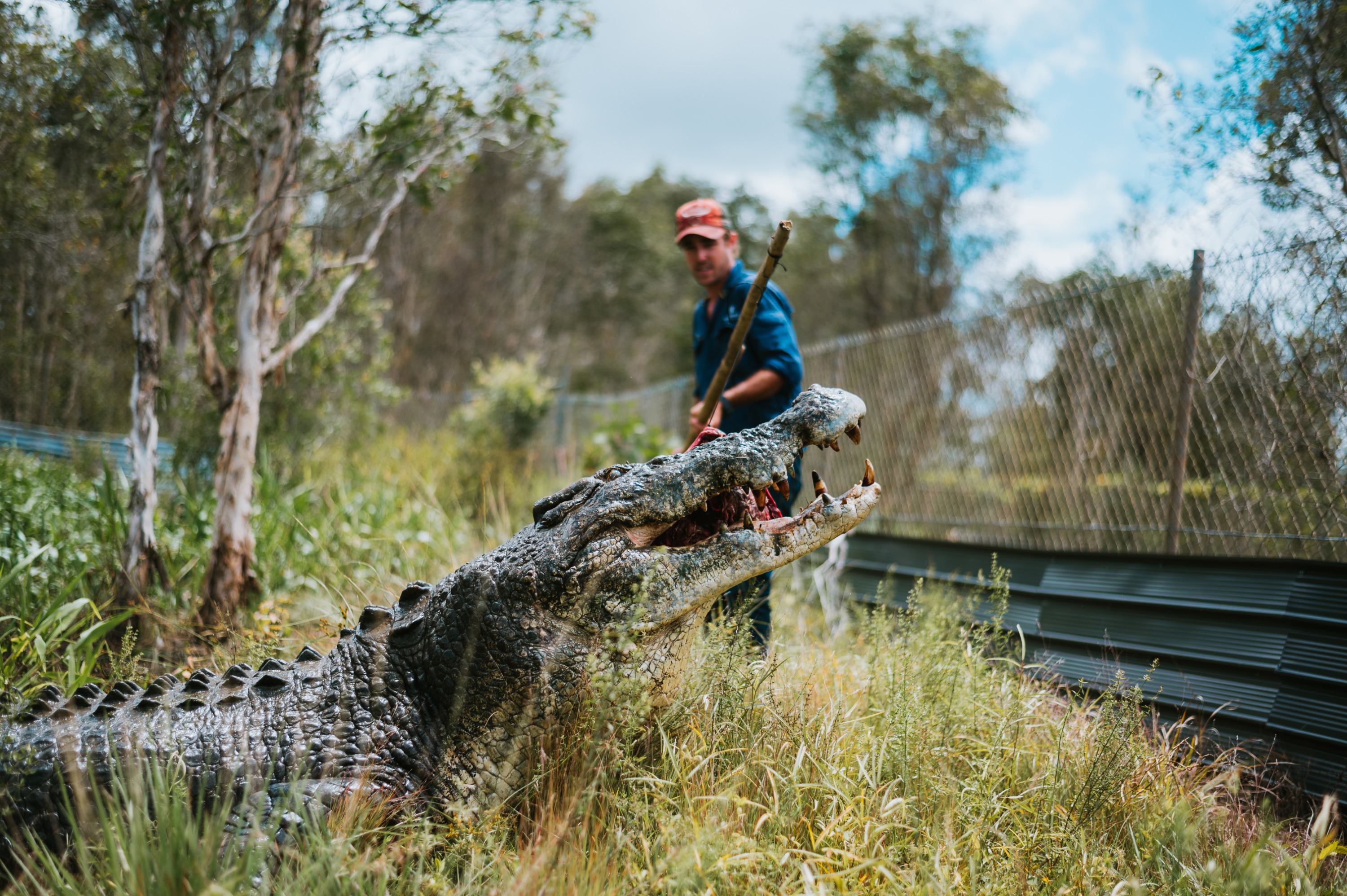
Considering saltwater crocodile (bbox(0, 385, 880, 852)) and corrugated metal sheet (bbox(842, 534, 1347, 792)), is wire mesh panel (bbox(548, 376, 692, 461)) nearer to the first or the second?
corrugated metal sheet (bbox(842, 534, 1347, 792))

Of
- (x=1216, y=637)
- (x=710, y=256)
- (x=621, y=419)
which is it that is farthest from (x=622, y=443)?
(x=1216, y=637)

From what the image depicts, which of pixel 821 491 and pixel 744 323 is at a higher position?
pixel 744 323

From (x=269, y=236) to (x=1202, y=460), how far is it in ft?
17.1

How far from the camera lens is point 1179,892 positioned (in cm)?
190

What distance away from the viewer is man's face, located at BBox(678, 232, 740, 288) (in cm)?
353

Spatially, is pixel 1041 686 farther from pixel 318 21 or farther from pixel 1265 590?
pixel 318 21

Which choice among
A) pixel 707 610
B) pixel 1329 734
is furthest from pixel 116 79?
pixel 1329 734

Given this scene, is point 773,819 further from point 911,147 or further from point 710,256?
point 911,147

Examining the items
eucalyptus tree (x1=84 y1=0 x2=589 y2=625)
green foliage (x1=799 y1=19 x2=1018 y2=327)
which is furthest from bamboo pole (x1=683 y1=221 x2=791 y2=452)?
green foliage (x1=799 y1=19 x2=1018 y2=327)

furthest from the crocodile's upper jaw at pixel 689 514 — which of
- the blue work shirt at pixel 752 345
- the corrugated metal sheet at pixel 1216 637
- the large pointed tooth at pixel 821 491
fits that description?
the blue work shirt at pixel 752 345

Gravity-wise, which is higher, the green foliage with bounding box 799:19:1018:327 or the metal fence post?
the green foliage with bounding box 799:19:1018:327

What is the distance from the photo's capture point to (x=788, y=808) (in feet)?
6.81

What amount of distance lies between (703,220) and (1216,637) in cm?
290

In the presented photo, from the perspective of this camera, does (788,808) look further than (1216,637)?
No
